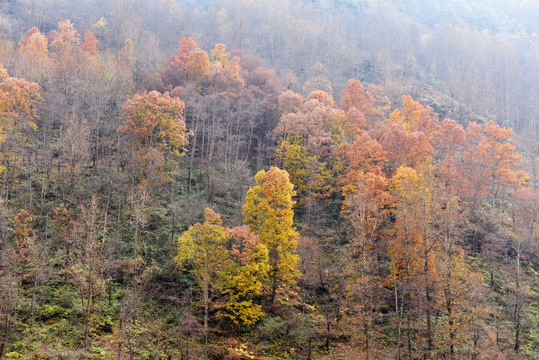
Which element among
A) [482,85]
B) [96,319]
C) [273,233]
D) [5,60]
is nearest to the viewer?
[96,319]

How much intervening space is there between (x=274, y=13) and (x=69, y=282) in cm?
9365

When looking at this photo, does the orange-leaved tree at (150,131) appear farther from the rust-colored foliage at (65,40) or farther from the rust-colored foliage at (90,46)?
the rust-colored foliage at (90,46)

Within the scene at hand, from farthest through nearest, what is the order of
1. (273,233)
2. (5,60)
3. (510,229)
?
1. (5,60)
2. (510,229)
3. (273,233)

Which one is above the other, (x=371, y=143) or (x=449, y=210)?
(x=371, y=143)

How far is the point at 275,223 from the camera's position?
2911 centimetres

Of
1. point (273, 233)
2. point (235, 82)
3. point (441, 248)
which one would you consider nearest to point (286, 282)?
point (273, 233)

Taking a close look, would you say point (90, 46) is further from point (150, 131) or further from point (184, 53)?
point (150, 131)

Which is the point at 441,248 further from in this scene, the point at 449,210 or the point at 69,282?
the point at 69,282

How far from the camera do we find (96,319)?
78.6 ft

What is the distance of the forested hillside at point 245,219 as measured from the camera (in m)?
22.9

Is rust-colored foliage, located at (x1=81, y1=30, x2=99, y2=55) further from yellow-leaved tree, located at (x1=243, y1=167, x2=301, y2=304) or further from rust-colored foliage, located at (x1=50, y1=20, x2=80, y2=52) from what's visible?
yellow-leaved tree, located at (x1=243, y1=167, x2=301, y2=304)

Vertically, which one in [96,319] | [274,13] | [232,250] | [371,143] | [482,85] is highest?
[274,13]

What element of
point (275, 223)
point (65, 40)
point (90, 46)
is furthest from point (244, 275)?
point (90, 46)

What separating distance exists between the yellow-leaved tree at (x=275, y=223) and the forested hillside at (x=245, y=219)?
0.17m
